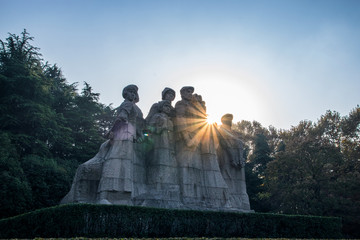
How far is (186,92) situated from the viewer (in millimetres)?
12500

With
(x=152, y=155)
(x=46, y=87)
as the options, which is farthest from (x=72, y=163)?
(x=152, y=155)

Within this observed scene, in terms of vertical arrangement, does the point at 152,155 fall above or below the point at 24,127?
below

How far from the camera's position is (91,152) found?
25.3 meters

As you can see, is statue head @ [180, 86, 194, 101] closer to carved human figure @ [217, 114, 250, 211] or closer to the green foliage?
carved human figure @ [217, 114, 250, 211]

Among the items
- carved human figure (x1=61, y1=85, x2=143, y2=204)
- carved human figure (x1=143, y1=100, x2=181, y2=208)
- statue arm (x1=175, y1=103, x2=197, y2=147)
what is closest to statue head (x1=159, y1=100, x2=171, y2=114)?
carved human figure (x1=143, y1=100, x2=181, y2=208)

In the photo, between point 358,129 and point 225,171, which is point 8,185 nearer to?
point 225,171

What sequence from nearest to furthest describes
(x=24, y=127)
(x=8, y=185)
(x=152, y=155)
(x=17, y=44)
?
(x=152, y=155) < (x=8, y=185) < (x=24, y=127) < (x=17, y=44)

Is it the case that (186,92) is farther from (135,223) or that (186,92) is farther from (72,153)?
(72,153)

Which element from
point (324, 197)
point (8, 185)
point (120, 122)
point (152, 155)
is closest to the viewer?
point (120, 122)

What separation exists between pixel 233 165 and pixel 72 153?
16.4 m

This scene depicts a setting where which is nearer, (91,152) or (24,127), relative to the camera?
(24,127)

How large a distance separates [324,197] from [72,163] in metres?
18.9

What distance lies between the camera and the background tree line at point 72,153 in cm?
1778

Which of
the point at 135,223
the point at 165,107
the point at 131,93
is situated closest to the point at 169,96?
the point at 165,107
